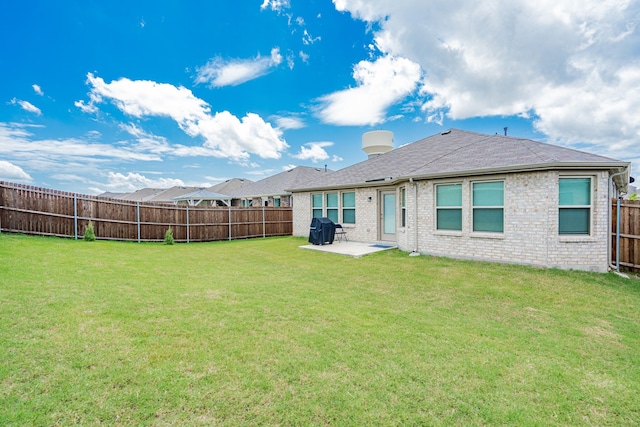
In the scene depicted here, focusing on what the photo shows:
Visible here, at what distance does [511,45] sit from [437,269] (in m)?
8.79

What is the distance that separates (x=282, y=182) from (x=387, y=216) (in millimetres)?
14864

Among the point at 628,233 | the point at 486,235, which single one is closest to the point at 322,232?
the point at 486,235

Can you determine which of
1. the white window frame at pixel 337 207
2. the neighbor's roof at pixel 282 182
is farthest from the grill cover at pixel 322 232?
the neighbor's roof at pixel 282 182

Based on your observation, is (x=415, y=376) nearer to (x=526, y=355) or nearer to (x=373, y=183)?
(x=526, y=355)

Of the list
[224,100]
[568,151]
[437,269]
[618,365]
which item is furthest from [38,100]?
[568,151]

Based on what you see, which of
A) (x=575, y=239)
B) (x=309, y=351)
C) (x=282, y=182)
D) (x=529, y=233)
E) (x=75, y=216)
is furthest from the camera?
(x=282, y=182)

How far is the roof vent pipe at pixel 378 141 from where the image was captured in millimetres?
17594

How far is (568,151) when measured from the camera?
8.36m

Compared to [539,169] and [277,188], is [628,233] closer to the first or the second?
[539,169]

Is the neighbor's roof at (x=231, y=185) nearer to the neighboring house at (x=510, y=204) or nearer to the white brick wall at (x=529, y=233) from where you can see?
the neighboring house at (x=510, y=204)

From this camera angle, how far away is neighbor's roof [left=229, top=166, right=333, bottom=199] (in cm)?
2438

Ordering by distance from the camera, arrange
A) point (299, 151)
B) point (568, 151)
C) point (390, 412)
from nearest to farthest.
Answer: point (390, 412), point (568, 151), point (299, 151)

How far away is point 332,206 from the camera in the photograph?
14.8m

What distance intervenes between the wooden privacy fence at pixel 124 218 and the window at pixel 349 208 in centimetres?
585
